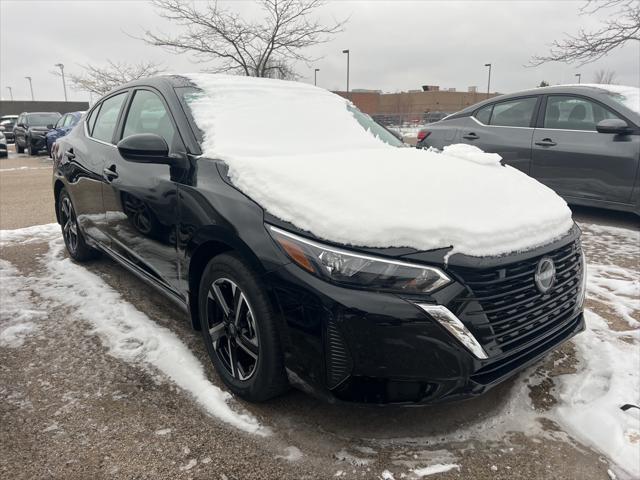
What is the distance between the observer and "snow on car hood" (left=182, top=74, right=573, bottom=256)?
2021 mm

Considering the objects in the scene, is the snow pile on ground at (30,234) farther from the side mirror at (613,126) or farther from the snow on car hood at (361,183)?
the side mirror at (613,126)

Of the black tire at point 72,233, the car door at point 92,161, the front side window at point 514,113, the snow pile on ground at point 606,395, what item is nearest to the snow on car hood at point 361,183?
the snow pile on ground at point 606,395

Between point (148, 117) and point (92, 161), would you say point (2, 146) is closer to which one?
point (92, 161)

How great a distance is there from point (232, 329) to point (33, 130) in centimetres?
2055

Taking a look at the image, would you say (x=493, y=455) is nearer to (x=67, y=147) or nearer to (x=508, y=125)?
(x=67, y=147)

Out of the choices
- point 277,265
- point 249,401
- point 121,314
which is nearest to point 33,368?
point 121,314

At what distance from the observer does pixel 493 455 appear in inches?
83.8

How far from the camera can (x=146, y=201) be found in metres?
3.02

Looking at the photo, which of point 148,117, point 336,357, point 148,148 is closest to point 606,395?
point 336,357

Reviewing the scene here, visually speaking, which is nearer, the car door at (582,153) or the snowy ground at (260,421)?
the snowy ground at (260,421)

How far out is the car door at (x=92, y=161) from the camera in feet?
12.4

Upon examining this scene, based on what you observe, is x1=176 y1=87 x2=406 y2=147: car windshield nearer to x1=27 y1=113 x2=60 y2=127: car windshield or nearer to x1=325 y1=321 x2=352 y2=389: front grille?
x1=325 y1=321 x2=352 y2=389: front grille

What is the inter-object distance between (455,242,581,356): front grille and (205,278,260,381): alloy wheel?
97 cm

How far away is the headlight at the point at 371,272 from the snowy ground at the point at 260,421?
0.78 m
